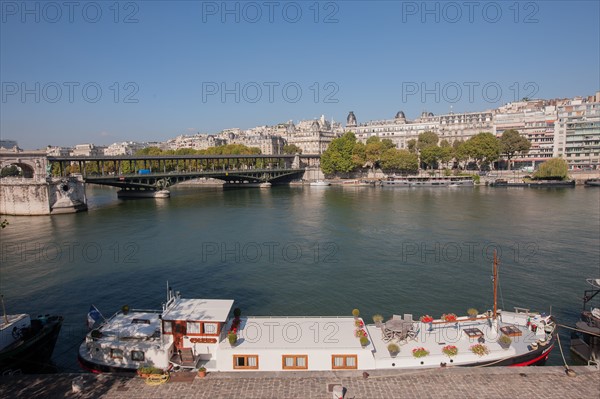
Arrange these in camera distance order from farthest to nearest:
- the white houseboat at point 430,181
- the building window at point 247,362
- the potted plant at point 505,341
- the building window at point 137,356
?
the white houseboat at point 430,181
the potted plant at point 505,341
the building window at point 137,356
the building window at point 247,362

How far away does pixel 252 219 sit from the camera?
48438mm

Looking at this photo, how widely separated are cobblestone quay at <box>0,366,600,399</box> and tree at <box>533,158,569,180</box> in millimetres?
85560

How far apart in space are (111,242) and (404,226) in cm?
2744

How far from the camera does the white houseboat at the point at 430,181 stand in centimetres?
9050

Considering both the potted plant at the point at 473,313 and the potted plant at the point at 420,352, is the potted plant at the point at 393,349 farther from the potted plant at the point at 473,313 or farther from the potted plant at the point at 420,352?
the potted plant at the point at 473,313

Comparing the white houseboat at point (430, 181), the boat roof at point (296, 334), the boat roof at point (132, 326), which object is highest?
the white houseboat at point (430, 181)

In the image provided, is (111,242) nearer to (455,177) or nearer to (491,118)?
(455,177)

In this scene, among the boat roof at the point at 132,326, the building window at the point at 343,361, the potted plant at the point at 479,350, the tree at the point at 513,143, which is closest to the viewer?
the building window at the point at 343,361

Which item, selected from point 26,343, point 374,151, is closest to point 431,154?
point 374,151

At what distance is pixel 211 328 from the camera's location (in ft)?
44.1

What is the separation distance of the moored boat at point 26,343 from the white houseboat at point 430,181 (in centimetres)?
8466

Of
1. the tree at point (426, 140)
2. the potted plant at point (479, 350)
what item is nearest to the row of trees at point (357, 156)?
the tree at point (426, 140)

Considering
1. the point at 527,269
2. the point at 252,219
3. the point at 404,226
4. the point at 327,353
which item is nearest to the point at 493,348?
the point at 327,353

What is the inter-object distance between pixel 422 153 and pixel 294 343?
98.5 metres
